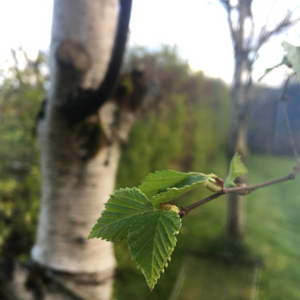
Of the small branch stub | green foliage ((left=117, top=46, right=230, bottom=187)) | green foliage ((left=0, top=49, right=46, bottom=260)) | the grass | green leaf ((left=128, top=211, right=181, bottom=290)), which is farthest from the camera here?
green foliage ((left=117, top=46, right=230, bottom=187))

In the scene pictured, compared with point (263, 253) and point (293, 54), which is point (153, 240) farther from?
point (263, 253)

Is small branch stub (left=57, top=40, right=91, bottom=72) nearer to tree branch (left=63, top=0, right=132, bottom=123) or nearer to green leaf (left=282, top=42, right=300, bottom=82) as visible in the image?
tree branch (left=63, top=0, right=132, bottom=123)

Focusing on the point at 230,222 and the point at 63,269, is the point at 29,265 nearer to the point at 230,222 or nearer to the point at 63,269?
the point at 63,269

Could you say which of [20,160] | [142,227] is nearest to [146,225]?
[142,227]

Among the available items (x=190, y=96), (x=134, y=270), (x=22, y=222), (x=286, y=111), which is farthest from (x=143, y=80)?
(x=190, y=96)

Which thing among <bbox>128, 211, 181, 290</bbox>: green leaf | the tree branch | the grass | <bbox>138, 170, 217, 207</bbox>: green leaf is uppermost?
the tree branch

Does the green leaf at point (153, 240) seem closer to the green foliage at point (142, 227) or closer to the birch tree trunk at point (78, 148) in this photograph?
the green foliage at point (142, 227)

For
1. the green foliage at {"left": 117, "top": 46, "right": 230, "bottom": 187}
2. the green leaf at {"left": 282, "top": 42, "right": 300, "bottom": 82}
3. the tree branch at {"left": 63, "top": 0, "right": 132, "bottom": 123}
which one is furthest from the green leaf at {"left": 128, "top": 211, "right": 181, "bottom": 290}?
the green foliage at {"left": 117, "top": 46, "right": 230, "bottom": 187}

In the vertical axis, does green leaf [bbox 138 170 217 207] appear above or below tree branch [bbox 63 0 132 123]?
below
